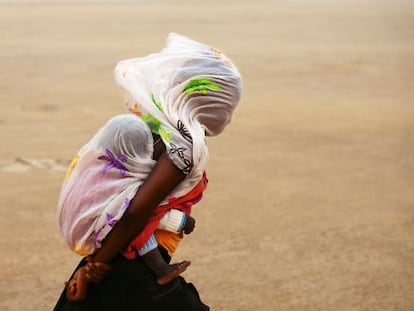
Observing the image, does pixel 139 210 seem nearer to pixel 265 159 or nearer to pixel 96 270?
pixel 96 270

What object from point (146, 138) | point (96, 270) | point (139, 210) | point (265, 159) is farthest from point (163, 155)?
point (265, 159)

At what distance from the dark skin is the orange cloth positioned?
0.03m

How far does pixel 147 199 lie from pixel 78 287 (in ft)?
1.18

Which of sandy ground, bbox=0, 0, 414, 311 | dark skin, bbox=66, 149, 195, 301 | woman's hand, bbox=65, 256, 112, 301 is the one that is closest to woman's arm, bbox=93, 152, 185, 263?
dark skin, bbox=66, 149, 195, 301

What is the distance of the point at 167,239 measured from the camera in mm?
2715

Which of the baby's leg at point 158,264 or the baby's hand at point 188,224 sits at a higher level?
the baby's hand at point 188,224

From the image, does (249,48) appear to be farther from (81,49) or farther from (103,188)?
(103,188)

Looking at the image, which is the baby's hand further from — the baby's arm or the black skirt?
the black skirt

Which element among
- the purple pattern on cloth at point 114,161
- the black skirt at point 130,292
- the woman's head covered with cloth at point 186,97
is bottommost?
the black skirt at point 130,292

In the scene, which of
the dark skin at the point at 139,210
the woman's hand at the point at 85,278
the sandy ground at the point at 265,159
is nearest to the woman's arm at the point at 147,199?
the dark skin at the point at 139,210

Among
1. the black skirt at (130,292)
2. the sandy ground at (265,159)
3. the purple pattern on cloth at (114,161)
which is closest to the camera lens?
the purple pattern on cloth at (114,161)

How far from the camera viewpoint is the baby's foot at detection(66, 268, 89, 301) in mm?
2637

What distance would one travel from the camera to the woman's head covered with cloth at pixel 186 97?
2.58 meters

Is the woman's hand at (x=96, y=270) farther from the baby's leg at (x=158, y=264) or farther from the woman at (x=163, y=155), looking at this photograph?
the baby's leg at (x=158, y=264)
